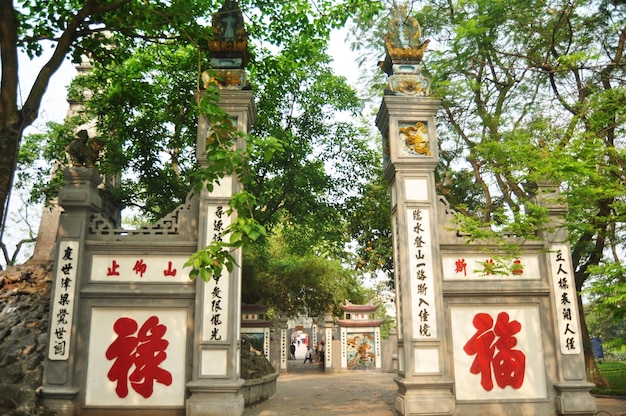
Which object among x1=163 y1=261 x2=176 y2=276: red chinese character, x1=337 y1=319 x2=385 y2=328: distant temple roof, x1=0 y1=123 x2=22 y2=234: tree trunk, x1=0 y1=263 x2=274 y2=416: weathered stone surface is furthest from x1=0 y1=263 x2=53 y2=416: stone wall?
x1=337 y1=319 x2=385 y2=328: distant temple roof

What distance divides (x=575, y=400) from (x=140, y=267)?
5.48 metres

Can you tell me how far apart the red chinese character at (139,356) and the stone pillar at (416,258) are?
2.91 meters

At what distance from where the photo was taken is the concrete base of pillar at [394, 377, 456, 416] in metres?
5.66

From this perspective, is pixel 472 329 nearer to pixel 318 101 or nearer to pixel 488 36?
pixel 488 36

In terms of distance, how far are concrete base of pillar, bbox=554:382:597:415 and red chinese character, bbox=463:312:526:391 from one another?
45 cm

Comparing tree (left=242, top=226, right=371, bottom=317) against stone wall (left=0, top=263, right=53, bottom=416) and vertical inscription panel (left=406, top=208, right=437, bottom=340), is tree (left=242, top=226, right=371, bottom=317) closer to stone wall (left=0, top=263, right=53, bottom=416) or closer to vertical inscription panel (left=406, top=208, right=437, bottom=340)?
stone wall (left=0, top=263, right=53, bottom=416)

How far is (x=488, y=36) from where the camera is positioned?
8.58 meters

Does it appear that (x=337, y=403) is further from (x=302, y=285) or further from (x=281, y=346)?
(x=302, y=285)

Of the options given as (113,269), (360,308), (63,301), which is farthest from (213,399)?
(360,308)

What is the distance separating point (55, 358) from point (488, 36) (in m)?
8.28

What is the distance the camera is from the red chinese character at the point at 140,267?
6.01 meters

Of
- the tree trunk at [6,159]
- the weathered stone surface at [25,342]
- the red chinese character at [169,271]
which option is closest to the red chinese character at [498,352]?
the red chinese character at [169,271]

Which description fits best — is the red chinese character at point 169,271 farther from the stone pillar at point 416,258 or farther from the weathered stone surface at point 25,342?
the stone pillar at point 416,258

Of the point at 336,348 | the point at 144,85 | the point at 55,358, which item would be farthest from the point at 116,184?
the point at 336,348
